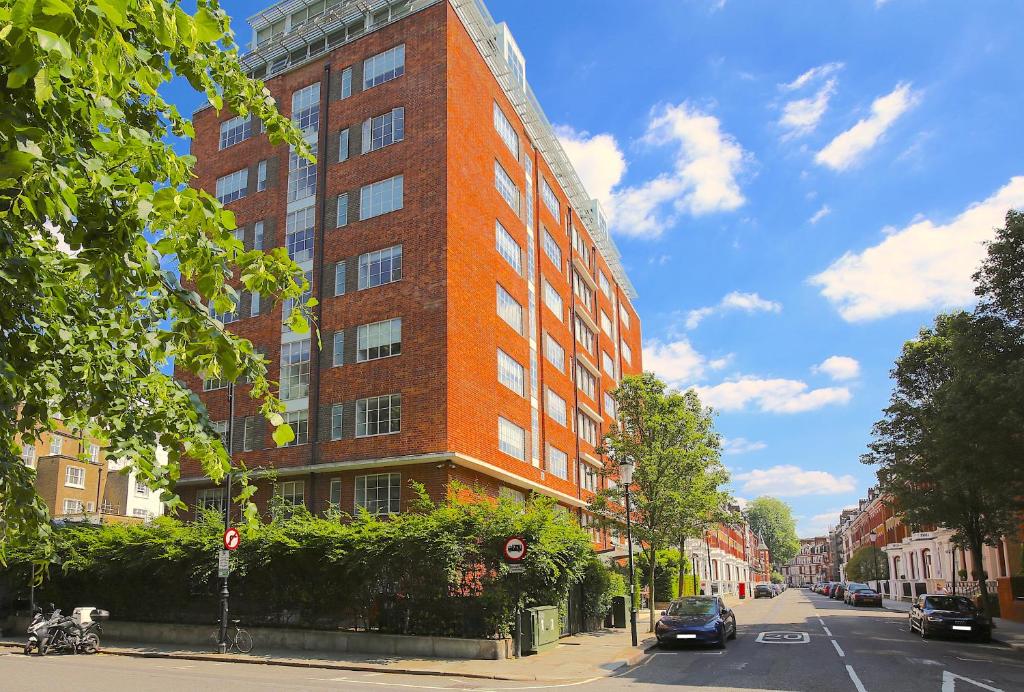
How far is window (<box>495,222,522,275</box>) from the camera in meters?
35.3

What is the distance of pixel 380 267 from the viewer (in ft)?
104

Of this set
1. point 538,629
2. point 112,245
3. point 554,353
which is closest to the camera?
point 112,245

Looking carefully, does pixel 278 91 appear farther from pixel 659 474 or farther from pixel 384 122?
pixel 659 474

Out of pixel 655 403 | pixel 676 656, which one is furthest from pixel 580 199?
pixel 676 656

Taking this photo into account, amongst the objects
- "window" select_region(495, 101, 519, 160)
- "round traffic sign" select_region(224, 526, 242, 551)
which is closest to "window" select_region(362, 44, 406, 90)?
"window" select_region(495, 101, 519, 160)

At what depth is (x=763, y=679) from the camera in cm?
1625

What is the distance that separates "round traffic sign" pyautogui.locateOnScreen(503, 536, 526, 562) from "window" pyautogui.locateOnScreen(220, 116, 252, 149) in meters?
27.1

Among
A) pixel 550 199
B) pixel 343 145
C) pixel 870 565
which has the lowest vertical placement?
pixel 870 565

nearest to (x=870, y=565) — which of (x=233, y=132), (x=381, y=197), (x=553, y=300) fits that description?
(x=553, y=300)

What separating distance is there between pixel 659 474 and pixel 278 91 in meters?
25.7

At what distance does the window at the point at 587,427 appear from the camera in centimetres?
4659

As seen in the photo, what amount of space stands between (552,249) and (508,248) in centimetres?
832

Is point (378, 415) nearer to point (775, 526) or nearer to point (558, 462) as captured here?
point (558, 462)

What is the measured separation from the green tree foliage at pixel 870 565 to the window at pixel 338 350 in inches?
3083
